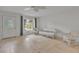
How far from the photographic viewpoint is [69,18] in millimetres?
2131

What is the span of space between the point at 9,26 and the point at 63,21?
1245 mm

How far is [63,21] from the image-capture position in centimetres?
219

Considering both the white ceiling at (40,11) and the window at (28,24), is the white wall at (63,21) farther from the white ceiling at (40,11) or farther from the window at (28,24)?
the window at (28,24)

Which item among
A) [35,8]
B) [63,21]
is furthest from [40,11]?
[63,21]

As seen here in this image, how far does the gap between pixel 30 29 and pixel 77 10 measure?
1.13 meters

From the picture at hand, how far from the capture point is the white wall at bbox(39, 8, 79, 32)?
2.07 m

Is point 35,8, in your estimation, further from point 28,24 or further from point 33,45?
point 33,45

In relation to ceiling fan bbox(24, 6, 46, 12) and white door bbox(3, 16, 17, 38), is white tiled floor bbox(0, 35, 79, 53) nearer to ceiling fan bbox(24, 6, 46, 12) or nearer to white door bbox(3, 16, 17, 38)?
white door bbox(3, 16, 17, 38)

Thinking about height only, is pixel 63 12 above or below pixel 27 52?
above

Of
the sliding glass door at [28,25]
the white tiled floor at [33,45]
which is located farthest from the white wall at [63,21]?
the white tiled floor at [33,45]

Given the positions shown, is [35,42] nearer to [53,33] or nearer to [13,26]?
[53,33]

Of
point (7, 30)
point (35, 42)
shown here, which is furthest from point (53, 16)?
point (7, 30)

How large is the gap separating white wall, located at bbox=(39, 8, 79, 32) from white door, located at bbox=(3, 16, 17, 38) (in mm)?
629

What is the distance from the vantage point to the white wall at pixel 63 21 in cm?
207
